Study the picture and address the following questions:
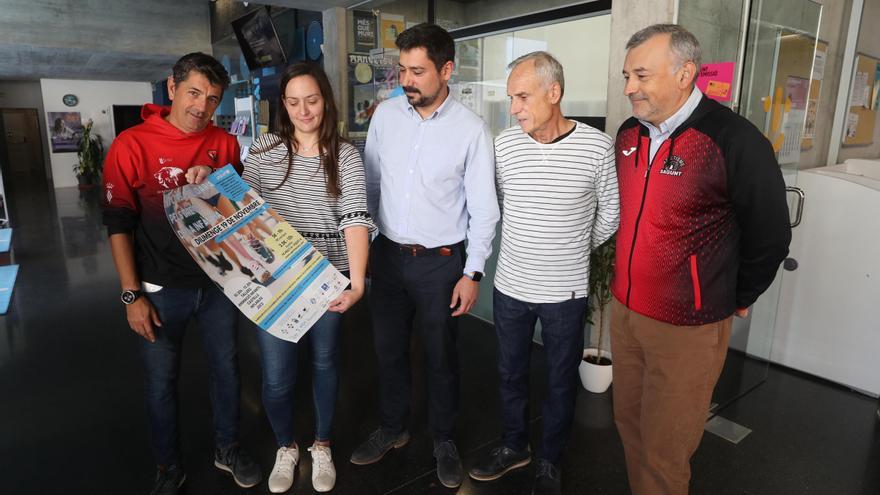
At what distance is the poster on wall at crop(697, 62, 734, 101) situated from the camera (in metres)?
2.46

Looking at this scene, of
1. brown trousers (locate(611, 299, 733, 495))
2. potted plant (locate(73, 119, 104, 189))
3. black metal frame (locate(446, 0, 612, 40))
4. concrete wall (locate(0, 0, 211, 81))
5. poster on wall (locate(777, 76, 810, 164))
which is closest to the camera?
brown trousers (locate(611, 299, 733, 495))

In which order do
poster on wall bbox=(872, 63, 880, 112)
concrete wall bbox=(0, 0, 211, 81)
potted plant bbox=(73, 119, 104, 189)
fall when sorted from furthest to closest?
potted plant bbox=(73, 119, 104, 189) → concrete wall bbox=(0, 0, 211, 81) → poster on wall bbox=(872, 63, 880, 112)

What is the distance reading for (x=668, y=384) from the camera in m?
1.70

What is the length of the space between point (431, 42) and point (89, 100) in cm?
1608

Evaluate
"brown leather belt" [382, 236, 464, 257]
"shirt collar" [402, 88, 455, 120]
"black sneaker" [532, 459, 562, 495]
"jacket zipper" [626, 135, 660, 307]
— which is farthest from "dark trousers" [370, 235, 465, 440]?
"jacket zipper" [626, 135, 660, 307]

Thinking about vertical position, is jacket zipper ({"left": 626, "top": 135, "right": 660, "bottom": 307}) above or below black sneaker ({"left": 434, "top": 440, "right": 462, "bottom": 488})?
above

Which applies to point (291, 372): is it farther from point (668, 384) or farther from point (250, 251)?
point (668, 384)

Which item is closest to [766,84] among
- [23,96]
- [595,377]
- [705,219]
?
[705,219]

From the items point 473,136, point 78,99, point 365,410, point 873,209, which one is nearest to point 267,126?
point 365,410

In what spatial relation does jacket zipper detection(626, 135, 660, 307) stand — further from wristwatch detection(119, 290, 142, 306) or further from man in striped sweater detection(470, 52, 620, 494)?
wristwatch detection(119, 290, 142, 306)

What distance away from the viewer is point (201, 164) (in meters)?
1.93

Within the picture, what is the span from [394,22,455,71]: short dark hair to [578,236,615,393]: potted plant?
1.33 m

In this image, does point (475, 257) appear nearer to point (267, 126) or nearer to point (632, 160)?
point (632, 160)

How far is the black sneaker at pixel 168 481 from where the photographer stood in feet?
6.87
